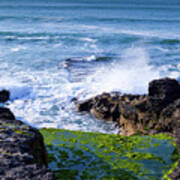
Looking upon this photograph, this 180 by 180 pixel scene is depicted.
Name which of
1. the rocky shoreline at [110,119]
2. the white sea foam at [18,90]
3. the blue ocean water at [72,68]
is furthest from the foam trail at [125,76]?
the white sea foam at [18,90]

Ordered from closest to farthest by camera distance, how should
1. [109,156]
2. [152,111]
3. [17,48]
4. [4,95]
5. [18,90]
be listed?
[109,156]
[152,111]
[4,95]
[18,90]
[17,48]

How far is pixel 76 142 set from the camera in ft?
22.4

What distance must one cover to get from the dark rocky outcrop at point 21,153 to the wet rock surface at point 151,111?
387 cm

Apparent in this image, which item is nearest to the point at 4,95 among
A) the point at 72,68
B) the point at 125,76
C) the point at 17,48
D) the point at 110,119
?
the point at 110,119

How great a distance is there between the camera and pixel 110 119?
11062mm

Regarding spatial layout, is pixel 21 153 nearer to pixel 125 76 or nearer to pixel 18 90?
pixel 18 90

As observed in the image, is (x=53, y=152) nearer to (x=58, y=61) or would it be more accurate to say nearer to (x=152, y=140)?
(x=152, y=140)

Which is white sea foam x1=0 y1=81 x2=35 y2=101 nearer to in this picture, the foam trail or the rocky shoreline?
the rocky shoreline

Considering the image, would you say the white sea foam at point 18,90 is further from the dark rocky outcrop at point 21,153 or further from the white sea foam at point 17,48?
the white sea foam at point 17,48

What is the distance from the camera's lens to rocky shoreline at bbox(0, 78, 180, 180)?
376 cm

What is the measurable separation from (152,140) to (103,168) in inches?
80.2

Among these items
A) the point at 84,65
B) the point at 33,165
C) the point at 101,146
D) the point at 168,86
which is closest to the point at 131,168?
the point at 101,146

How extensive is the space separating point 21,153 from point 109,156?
233 centimetres

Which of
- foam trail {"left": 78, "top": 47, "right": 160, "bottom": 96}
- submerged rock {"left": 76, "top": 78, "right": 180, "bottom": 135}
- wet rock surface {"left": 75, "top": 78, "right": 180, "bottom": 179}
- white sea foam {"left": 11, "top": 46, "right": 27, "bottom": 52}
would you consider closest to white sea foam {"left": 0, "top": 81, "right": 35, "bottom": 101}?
foam trail {"left": 78, "top": 47, "right": 160, "bottom": 96}
